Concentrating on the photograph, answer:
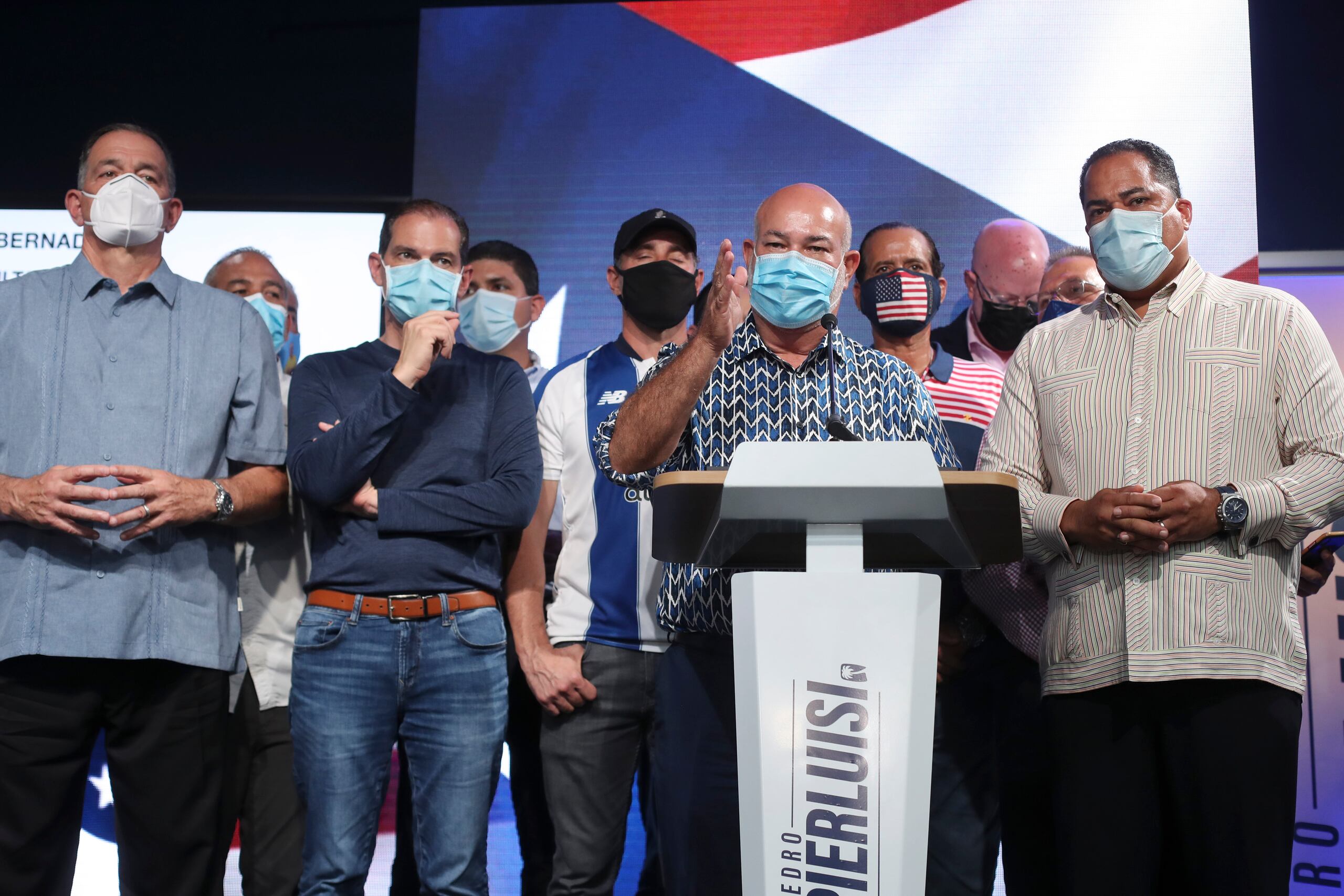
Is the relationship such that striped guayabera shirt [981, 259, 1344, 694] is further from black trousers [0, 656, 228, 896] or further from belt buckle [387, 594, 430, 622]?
black trousers [0, 656, 228, 896]

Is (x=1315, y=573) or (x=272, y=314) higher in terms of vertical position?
(x=272, y=314)

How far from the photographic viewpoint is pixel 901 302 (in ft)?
10.0

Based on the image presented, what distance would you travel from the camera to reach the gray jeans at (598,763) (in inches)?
101

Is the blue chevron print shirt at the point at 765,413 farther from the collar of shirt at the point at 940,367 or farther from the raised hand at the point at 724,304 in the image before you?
the collar of shirt at the point at 940,367

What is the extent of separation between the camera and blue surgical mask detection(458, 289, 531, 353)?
11.4 ft

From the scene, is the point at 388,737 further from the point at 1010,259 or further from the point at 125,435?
the point at 1010,259

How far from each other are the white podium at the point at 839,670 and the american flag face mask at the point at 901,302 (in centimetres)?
162

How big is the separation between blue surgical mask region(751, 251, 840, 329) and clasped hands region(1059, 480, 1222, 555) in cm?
60

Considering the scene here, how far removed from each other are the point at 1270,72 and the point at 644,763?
3370mm

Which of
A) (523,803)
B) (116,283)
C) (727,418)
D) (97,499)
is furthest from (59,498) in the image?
(523,803)

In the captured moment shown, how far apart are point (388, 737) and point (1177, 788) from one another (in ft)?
4.99

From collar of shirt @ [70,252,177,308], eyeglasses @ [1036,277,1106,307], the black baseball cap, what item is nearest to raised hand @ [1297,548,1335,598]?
eyeglasses @ [1036,277,1106,307]

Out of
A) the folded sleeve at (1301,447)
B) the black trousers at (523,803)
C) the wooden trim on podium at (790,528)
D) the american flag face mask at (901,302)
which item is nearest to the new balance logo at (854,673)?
the wooden trim on podium at (790,528)

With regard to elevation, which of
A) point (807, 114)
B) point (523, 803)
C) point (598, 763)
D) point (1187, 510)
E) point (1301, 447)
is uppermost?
point (807, 114)
